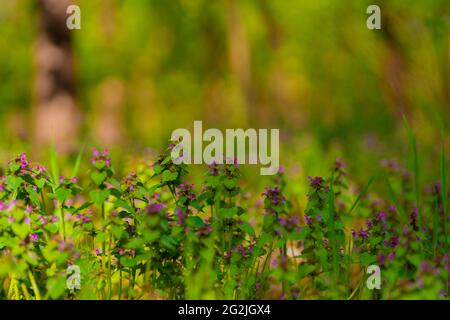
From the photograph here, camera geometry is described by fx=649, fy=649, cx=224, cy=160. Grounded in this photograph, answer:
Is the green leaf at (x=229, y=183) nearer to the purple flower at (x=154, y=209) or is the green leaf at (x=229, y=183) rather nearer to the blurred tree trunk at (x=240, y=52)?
the purple flower at (x=154, y=209)

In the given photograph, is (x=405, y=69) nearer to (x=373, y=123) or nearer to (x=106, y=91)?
(x=373, y=123)

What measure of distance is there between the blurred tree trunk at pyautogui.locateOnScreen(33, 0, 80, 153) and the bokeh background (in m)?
0.02

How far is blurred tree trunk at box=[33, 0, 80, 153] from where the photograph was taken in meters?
8.07

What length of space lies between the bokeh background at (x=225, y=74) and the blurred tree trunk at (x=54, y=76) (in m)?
0.02

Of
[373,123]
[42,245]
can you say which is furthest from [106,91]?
[42,245]

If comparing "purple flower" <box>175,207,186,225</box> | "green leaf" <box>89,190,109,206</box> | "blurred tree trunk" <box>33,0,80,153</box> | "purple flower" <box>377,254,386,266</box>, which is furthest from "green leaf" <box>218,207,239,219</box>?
"blurred tree trunk" <box>33,0,80,153</box>

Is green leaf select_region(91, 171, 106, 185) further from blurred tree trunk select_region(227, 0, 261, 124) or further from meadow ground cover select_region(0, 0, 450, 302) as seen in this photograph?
blurred tree trunk select_region(227, 0, 261, 124)

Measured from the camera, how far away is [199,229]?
2.59 metres

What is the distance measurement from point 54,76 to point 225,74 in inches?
634

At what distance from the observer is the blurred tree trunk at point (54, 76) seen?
26.5 feet

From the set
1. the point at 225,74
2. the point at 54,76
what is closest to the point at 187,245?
the point at 54,76

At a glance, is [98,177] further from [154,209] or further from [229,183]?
[229,183]

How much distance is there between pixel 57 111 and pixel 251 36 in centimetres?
1562

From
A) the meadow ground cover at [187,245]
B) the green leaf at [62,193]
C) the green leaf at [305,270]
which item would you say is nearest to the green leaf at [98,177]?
the meadow ground cover at [187,245]
